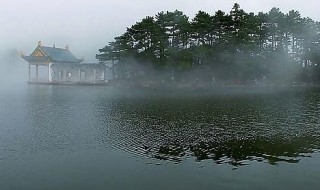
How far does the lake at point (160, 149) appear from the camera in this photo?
11.1 metres

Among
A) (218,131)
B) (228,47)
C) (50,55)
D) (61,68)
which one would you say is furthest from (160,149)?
(61,68)

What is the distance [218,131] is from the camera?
61.0 ft

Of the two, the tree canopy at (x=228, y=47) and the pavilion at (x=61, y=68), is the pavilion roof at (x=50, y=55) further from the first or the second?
the tree canopy at (x=228, y=47)

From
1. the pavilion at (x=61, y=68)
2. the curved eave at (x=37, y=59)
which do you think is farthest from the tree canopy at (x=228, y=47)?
the curved eave at (x=37, y=59)

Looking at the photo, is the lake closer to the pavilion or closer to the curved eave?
the pavilion

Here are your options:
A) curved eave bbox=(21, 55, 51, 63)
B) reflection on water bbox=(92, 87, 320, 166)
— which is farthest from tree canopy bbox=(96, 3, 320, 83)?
reflection on water bbox=(92, 87, 320, 166)

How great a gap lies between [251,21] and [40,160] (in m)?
43.0

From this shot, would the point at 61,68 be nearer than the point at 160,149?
No

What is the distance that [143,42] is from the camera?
53.6 metres

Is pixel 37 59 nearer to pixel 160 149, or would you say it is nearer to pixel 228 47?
pixel 228 47

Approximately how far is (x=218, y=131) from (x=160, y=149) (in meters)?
4.80

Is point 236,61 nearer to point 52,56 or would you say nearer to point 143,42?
point 143,42

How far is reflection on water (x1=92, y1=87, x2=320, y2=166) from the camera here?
14.3 meters

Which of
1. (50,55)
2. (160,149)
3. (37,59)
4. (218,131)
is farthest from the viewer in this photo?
(50,55)
